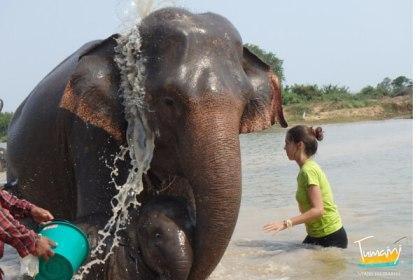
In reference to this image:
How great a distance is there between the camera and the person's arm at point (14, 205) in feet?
11.4

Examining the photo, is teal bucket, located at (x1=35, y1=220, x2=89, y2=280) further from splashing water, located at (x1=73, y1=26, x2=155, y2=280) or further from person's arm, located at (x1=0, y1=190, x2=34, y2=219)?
splashing water, located at (x1=73, y1=26, x2=155, y2=280)

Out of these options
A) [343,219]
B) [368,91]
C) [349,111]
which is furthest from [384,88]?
[343,219]

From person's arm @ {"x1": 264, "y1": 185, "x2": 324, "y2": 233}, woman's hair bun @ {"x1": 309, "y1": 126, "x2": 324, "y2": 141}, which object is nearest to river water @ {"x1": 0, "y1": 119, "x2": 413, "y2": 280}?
person's arm @ {"x1": 264, "y1": 185, "x2": 324, "y2": 233}

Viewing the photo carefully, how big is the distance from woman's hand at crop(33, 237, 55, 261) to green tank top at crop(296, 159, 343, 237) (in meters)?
3.03

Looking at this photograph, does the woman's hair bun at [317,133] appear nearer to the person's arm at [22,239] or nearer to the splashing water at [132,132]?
the splashing water at [132,132]

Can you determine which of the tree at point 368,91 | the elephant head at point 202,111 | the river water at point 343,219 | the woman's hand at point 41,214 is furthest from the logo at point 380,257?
the tree at point 368,91

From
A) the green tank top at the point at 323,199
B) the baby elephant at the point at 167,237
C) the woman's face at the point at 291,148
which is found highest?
the baby elephant at the point at 167,237

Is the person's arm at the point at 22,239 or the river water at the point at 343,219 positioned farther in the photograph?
the river water at the point at 343,219

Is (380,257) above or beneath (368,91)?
above

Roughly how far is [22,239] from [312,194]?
3130 mm

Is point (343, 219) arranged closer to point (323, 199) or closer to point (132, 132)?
point (323, 199)

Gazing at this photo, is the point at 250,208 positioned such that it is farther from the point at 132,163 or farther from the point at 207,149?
the point at 207,149

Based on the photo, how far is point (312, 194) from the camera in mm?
5762

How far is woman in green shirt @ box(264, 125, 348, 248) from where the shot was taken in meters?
5.75
